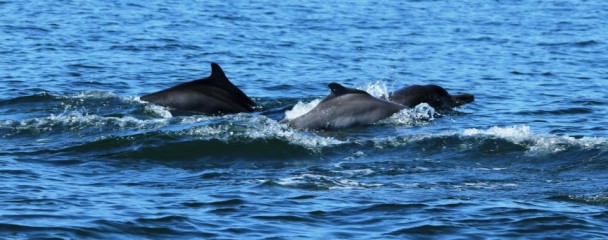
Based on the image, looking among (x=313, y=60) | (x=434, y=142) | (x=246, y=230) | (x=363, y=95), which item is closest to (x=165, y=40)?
(x=313, y=60)

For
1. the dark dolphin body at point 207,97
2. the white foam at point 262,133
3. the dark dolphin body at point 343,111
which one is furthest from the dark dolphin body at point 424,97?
the white foam at point 262,133

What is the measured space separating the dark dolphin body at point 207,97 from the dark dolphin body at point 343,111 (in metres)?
1.76

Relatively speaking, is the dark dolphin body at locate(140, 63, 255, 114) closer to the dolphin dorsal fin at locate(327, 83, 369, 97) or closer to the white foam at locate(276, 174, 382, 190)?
the dolphin dorsal fin at locate(327, 83, 369, 97)

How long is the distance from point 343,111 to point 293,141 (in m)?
1.93

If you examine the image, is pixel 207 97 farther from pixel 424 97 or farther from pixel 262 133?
pixel 424 97

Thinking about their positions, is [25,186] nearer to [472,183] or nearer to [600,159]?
[472,183]

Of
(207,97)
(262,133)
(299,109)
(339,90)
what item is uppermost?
(339,90)

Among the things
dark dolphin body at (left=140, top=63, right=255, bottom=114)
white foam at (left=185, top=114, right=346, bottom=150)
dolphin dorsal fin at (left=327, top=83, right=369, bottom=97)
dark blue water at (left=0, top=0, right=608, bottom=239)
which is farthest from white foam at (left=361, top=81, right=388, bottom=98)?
white foam at (left=185, top=114, right=346, bottom=150)

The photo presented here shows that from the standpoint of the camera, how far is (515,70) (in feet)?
95.0

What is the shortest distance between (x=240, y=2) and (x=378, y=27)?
302 inches

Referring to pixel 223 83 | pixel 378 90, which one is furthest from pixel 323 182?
pixel 378 90

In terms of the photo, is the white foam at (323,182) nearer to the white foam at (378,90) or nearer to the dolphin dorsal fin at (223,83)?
the dolphin dorsal fin at (223,83)

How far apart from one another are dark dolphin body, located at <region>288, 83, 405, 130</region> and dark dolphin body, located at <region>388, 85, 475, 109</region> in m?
1.22

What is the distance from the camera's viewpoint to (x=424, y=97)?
21.6 m
